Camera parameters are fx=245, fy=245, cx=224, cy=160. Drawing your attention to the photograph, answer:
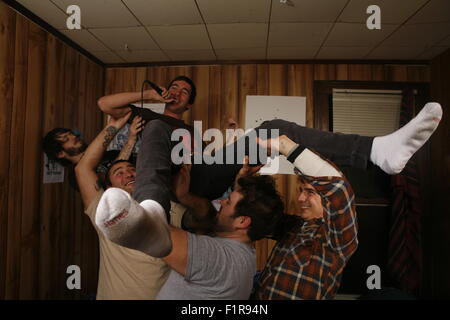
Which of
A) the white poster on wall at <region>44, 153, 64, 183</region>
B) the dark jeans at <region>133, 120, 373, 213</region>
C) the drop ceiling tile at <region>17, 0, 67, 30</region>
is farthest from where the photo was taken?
the white poster on wall at <region>44, 153, 64, 183</region>

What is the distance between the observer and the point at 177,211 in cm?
127

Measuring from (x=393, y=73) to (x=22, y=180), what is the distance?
2093mm

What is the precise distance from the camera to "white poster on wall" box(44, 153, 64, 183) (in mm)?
1274

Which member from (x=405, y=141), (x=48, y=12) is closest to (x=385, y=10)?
(x=405, y=141)

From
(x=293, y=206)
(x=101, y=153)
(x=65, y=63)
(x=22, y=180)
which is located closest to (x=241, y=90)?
(x=293, y=206)

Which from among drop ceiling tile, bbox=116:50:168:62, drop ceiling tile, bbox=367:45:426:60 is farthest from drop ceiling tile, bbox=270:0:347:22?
drop ceiling tile, bbox=116:50:168:62

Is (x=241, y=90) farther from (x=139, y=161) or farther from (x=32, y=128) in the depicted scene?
(x=32, y=128)

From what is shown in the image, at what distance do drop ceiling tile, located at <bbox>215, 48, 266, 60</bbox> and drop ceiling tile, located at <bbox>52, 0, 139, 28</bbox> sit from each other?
49 cm

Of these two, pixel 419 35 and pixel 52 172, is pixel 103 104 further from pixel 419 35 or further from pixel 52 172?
pixel 419 35

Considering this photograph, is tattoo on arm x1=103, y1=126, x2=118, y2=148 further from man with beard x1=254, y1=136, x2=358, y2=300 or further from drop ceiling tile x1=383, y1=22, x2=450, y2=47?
drop ceiling tile x1=383, y1=22, x2=450, y2=47

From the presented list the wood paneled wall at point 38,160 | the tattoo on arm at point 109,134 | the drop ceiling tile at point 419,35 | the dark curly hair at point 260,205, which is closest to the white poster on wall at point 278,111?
the dark curly hair at point 260,205

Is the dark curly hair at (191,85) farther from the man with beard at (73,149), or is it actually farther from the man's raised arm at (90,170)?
the man's raised arm at (90,170)

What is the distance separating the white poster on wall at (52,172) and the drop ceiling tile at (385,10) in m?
1.68

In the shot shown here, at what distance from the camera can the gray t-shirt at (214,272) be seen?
904 millimetres
